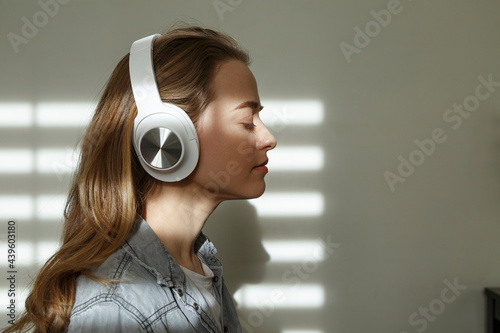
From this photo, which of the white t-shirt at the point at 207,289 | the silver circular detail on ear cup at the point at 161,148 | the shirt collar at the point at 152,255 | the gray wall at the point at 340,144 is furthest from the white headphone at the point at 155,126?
the gray wall at the point at 340,144

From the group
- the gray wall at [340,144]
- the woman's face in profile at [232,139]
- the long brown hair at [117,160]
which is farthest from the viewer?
the gray wall at [340,144]

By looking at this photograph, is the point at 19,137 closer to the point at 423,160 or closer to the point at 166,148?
the point at 166,148

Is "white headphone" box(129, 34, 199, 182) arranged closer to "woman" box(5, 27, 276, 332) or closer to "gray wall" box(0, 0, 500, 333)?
"woman" box(5, 27, 276, 332)

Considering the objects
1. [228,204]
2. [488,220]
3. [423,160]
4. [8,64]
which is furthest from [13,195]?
[488,220]

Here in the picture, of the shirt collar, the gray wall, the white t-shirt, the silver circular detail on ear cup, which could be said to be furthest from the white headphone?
the gray wall

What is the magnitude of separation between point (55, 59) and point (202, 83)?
1.03 meters

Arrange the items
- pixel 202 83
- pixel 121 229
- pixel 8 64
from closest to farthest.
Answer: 1. pixel 121 229
2. pixel 202 83
3. pixel 8 64

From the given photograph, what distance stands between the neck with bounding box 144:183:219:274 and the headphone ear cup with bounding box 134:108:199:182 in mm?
75

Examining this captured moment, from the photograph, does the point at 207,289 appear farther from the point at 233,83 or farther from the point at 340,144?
the point at 340,144

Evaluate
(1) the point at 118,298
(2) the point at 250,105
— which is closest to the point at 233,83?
(2) the point at 250,105

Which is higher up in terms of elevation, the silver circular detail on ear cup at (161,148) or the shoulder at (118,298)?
the silver circular detail on ear cup at (161,148)

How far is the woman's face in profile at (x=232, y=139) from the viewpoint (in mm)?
1003

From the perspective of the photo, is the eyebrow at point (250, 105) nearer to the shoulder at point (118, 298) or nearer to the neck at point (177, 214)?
the neck at point (177, 214)

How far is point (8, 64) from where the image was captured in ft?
5.91
